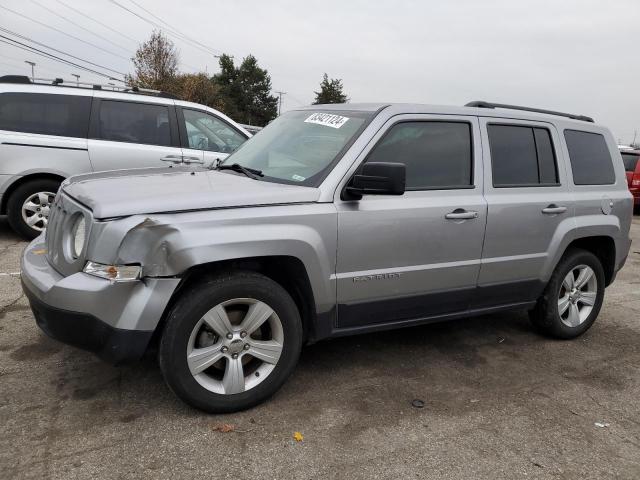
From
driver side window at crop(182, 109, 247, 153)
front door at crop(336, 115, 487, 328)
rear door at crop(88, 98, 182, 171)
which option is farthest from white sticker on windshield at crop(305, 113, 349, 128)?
driver side window at crop(182, 109, 247, 153)

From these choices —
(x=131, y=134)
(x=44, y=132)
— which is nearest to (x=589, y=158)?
(x=131, y=134)

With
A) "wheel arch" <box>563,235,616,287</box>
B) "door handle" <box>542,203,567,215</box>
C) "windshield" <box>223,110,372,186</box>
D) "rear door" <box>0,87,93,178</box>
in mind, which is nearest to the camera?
"windshield" <box>223,110,372,186</box>

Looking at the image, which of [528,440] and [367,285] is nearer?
[528,440]

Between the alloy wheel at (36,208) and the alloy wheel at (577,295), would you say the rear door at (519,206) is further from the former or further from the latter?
the alloy wheel at (36,208)

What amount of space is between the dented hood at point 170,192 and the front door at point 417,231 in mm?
439

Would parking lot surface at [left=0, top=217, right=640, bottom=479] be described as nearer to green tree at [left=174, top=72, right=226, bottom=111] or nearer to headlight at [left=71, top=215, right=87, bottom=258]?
headlight at [left=71, top=215, right=87, bottom=258]

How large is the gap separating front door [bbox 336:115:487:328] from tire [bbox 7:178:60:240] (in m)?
4.71

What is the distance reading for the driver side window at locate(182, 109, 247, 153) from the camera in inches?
279

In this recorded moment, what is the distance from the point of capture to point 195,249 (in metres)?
2.65

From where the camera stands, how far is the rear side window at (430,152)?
3.43 metres

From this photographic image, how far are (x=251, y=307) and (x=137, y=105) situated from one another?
16.1 ft

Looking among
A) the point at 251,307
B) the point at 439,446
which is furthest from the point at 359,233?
the point at 439,446

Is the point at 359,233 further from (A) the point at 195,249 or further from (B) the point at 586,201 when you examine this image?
(B) the point at 586,201

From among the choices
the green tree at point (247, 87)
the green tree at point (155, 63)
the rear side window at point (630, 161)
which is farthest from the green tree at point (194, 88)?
the rear side window at point (630, 161)
